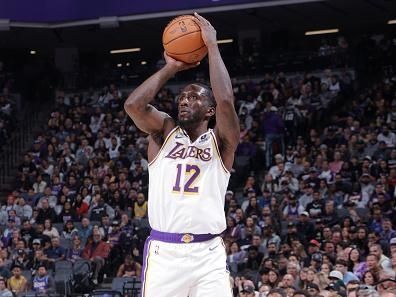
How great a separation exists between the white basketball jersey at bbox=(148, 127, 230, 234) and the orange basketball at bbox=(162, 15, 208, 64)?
52cm

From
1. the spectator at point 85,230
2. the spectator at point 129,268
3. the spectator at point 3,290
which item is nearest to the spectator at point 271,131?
the spectator at point 85,230

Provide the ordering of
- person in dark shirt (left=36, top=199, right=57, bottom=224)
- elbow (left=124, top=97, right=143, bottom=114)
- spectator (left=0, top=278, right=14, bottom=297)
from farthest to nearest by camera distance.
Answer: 1. person in dark shirt (left=36, top=199, right=57, bottom=224)
2. spectator (left=0, top=278, right=14, bottom=297)
3. elbow (left=124, top=97, right=143, bottom=114)

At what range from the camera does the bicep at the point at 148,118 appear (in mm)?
5785

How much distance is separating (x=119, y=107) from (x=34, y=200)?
14.8ft

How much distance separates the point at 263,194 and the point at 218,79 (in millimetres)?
10757

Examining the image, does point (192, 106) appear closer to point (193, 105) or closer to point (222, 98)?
point (193, 105)

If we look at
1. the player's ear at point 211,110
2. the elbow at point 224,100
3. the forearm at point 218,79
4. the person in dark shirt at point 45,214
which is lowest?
the person in dark shirt at point 45,214

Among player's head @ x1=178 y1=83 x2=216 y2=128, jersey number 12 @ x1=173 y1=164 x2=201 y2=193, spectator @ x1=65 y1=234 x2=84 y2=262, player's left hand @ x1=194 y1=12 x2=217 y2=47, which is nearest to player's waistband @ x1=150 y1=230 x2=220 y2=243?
jersey number 12 @ x1=173 y1=164 x2=201 y2=193

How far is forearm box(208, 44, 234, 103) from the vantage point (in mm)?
5648

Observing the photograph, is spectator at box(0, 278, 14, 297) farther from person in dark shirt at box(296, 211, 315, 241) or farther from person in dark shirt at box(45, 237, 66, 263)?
person in dark shirt at box(296, 211, 315, 241)

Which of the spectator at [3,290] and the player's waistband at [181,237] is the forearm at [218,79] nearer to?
the player's waistband at [181,237]

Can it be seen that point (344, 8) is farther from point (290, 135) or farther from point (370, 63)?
point (290, 135)

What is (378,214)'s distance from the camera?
46.3 feet

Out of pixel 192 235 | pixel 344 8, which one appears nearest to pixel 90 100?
pixel 344 8
